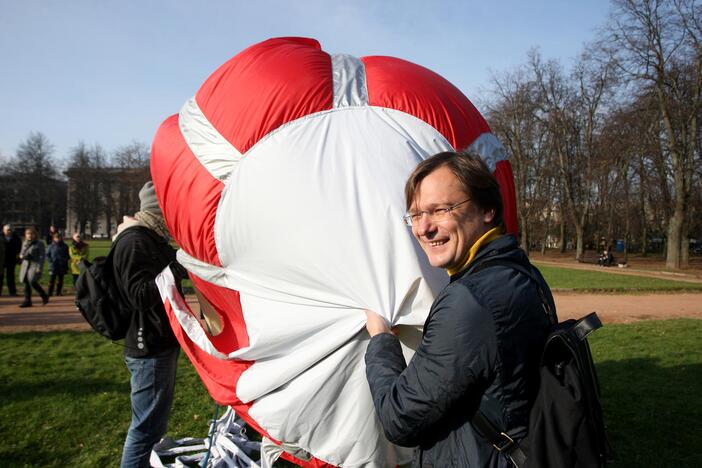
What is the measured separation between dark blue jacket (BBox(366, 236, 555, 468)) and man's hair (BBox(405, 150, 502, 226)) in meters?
0.14

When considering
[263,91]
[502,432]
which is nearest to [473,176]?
[502,432]

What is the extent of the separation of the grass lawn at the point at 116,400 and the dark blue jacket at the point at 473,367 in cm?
381

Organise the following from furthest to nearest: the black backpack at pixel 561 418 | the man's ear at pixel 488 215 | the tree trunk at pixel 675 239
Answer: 1. the tree trunk at pixel 675 239
2. the man's ear at pixel 488 215
3. the black backpack at pixel 561 418

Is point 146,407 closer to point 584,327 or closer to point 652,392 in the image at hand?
point 584,327

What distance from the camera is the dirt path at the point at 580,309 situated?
995 cm

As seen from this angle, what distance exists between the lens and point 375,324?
2.08 m

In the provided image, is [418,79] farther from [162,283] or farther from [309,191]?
[162,283]

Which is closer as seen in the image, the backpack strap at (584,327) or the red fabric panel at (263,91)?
the backpack strap at (584,327)

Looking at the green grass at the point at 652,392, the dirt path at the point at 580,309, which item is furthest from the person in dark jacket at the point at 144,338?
the dirt path at the point at 580,309

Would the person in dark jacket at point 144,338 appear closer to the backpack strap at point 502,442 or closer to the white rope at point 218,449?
the white rope at point 218,449

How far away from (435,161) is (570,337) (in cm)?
75

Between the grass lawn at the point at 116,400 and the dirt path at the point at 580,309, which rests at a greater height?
the dirt path at the point at 580,309

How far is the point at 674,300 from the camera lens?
1462 centimetres

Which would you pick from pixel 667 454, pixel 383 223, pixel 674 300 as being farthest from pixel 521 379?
pixel 674 300
